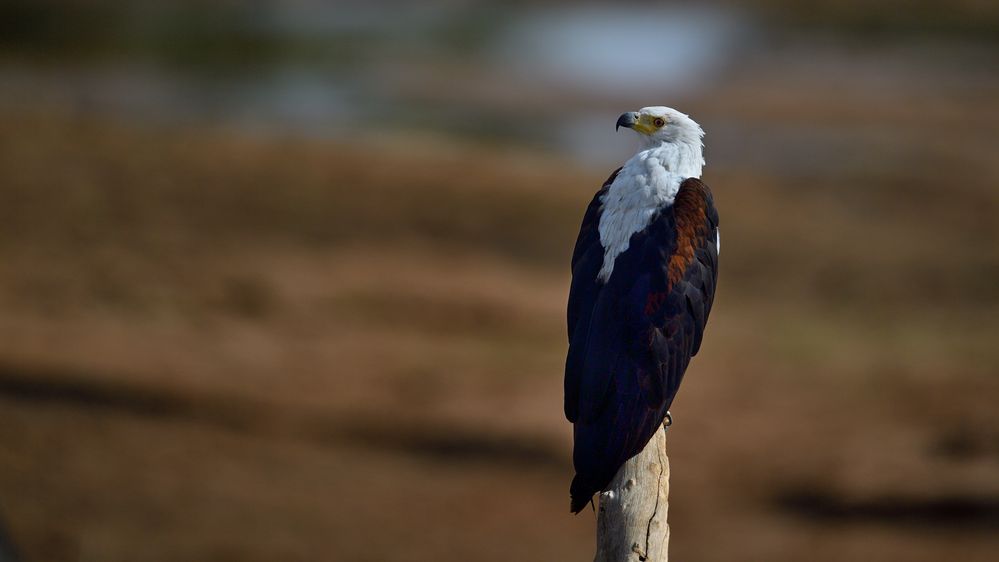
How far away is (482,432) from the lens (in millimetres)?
9773

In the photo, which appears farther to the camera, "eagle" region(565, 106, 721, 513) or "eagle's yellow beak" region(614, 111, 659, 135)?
"eagle's yellow beak" region(614, 111, 659, 135)

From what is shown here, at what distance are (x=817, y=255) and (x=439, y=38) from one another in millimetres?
14088

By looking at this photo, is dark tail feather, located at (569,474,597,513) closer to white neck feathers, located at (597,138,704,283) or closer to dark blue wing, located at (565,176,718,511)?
dark blue wing, located at (565,176,718,511)

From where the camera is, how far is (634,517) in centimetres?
392

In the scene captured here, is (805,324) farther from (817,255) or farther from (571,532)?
(571,532)

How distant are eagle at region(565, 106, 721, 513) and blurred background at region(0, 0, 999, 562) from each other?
2.98 m

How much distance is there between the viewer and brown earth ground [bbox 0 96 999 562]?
8.62 m

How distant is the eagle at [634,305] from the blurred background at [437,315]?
298 centimetres

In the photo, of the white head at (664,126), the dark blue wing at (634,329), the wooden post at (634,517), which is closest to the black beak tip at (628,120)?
the white head at (664,126)

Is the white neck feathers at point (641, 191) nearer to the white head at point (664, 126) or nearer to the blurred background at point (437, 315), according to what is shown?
the white head at point (664, 126)

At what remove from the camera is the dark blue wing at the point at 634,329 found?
4.16 meters

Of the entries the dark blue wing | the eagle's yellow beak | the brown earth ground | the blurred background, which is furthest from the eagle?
the brown earth ground

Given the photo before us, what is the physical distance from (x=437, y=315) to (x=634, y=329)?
24.3 feet

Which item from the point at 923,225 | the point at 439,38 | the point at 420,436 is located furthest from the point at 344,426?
the point at 439,38
